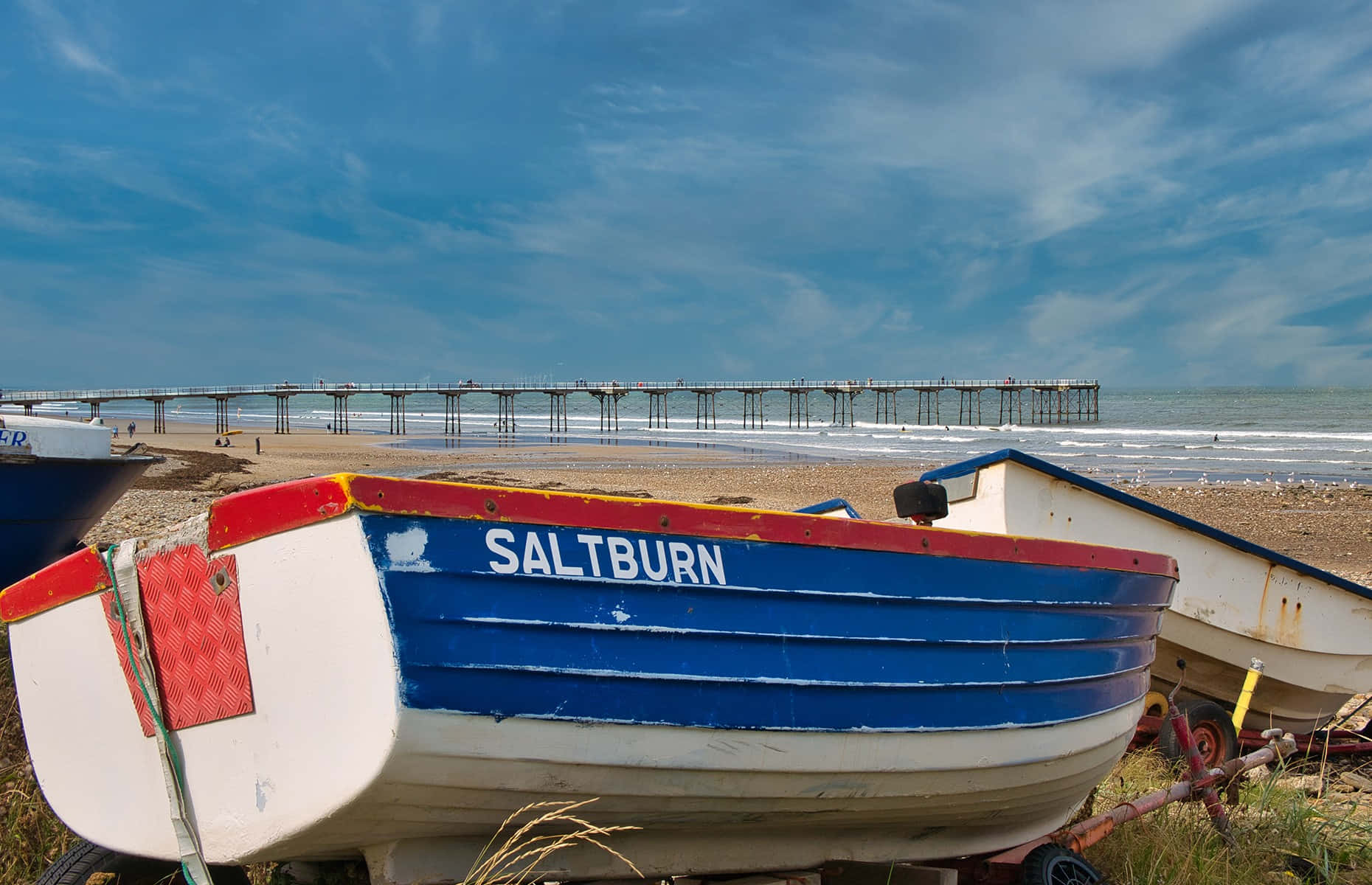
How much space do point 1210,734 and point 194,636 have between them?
6.01 metres

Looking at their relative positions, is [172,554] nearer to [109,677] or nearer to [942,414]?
[109,677]

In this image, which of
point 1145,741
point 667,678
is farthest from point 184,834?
point 1145,741

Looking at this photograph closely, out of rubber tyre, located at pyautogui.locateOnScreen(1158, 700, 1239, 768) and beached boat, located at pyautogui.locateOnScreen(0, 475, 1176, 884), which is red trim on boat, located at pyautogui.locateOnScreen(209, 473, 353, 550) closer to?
beached boat, located at pyautogui.locateOnScreen(0, 475, 1176, 884)

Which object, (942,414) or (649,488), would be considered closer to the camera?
(649,488)

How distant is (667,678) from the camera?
2986mm

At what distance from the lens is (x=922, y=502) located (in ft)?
14.3

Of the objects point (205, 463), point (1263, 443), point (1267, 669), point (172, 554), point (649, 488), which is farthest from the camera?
point (1263, 443)

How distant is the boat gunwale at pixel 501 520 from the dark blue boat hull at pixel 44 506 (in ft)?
13.6

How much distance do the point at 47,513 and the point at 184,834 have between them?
5218 millimetres

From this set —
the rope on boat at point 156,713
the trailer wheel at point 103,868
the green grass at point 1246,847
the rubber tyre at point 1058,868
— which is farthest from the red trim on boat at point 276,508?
the green grass at point 1246,847

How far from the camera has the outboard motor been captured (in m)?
4.36

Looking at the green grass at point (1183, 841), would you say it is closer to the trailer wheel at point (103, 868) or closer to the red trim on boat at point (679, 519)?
the trailer wheel at point (103, 868)

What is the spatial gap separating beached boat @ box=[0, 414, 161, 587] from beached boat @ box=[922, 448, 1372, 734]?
20.9ft

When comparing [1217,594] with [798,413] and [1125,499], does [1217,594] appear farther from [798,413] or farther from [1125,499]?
[798,413]
